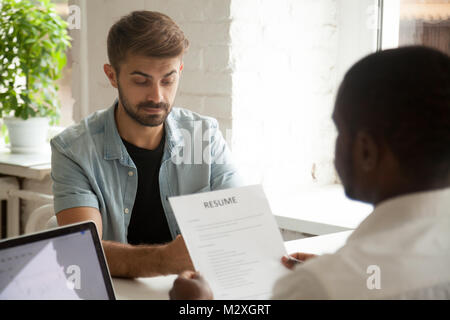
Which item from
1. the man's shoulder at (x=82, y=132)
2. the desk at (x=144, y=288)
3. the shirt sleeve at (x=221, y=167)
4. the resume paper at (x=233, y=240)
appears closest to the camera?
the resume paper at (x=233, y=240)

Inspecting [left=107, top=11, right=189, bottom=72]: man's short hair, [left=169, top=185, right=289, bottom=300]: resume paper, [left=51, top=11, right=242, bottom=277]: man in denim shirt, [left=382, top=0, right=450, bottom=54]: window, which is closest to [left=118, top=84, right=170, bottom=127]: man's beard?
[left=51, top=11, right=242, bottom=277]: man in denim shirt

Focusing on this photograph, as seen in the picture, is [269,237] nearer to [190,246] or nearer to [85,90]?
[190,246]

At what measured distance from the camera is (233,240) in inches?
45.1

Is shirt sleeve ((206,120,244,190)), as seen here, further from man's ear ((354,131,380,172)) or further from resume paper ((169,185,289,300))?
man's ear ((354,131,380,172))

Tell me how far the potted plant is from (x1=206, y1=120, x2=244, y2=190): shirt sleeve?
46.6 inches

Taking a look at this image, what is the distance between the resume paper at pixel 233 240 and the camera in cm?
111

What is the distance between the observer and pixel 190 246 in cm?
110

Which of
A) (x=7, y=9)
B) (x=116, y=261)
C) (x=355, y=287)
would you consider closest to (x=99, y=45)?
(x=7, y=9)

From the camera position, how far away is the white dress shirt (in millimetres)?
729

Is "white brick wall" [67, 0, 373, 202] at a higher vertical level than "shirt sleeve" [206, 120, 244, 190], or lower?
higher

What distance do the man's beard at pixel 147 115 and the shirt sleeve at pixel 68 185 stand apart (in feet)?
0.71

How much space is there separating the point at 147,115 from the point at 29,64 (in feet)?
3.96

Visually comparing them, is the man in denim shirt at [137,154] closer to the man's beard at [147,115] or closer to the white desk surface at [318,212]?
the man's beard at [147,115]

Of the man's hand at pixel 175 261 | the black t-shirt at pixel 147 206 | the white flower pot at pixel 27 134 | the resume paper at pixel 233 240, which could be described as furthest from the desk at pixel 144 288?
the white flower pot at pixel 27 134
